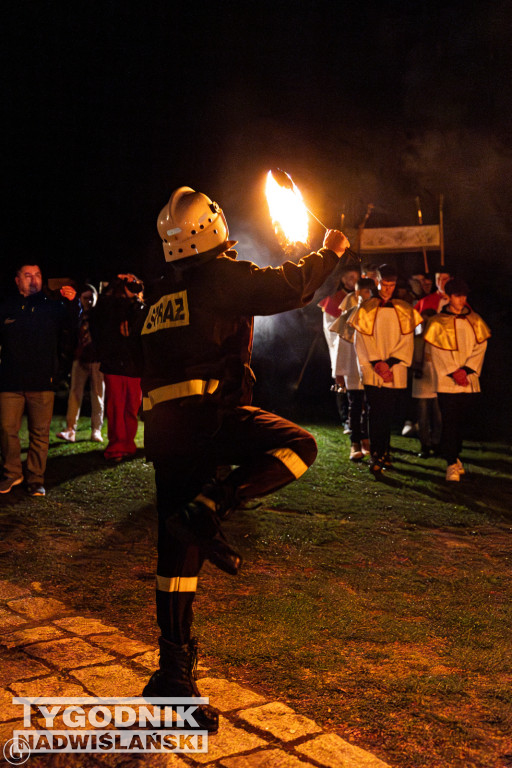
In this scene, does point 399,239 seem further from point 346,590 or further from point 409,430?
point 346,590

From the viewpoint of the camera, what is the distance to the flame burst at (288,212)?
3.91 m

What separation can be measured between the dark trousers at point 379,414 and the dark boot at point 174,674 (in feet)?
19.6

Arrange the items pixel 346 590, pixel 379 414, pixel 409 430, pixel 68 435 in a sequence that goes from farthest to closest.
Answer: pixel 409 430 → pixel 68 435 → pixel 379 414 → pixel 346 590

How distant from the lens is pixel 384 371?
29.2ft

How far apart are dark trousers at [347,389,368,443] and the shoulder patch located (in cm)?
674

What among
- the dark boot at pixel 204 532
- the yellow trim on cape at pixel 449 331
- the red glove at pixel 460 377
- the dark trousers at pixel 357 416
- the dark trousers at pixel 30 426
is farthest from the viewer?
the dark trousers at pixel 357 416

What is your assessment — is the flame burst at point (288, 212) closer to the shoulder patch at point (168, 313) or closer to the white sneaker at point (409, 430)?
the shoulder patch at point (168, 313)

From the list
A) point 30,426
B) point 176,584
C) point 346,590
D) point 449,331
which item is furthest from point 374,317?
point 176,584

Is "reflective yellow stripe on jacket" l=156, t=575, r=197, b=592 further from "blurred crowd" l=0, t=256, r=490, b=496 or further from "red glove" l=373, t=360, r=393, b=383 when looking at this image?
"red glove" l=373, t=360, r=393, b=383

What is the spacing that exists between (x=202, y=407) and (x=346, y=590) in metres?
2.18

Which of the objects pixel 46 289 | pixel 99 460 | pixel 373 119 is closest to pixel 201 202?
pixel 46 289

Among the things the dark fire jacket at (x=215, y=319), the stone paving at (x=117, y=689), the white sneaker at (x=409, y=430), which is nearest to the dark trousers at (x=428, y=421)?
the white sneaker at (x=409, y=430)

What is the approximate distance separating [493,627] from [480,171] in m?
10.3
